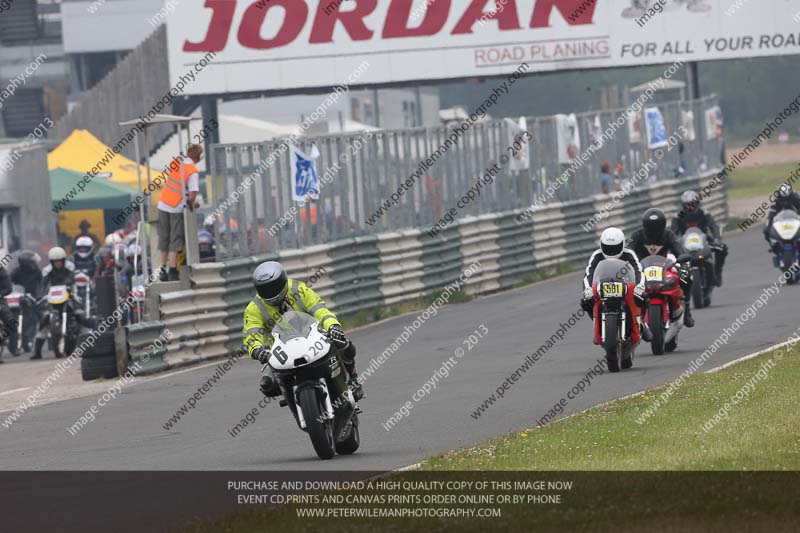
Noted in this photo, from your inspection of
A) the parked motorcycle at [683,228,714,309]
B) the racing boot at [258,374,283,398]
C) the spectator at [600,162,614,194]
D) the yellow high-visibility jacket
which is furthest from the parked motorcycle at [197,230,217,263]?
the spectator at [600,162,614,194]

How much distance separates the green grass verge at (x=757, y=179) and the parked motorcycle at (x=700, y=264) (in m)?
29.8

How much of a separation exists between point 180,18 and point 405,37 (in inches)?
199

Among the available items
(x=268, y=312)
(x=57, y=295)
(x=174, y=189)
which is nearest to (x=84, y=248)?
(x=57, y=295)

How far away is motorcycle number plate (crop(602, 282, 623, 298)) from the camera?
15336 mm

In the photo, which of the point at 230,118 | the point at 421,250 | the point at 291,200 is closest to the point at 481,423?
the point at 291,200

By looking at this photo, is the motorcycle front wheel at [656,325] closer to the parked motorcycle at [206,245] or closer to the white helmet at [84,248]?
the parked motorcycle at [206,245]

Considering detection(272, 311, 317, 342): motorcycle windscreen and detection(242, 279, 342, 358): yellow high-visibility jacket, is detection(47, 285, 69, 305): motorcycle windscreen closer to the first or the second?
detection(242, 279, 342, 358): yellow high-visibility jacket

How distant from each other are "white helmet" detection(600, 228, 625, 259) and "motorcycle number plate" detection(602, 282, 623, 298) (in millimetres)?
470

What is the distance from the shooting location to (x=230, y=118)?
5125cm

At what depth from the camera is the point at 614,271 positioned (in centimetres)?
1547

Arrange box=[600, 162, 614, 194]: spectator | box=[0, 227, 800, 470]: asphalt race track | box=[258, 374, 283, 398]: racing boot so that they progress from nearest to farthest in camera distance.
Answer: box=[258, 374, 283, 398]: racing boot < box=[0, 227, 800, 470]: asphalt race track < box=[600, 162, 614, 194]: spectator

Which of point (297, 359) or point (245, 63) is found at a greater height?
point (245, 63)

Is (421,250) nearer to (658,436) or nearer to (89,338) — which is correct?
(89,338)

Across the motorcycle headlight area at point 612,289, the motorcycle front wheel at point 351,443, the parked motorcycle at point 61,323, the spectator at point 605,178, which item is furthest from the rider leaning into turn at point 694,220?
the spectator at point 605,178
